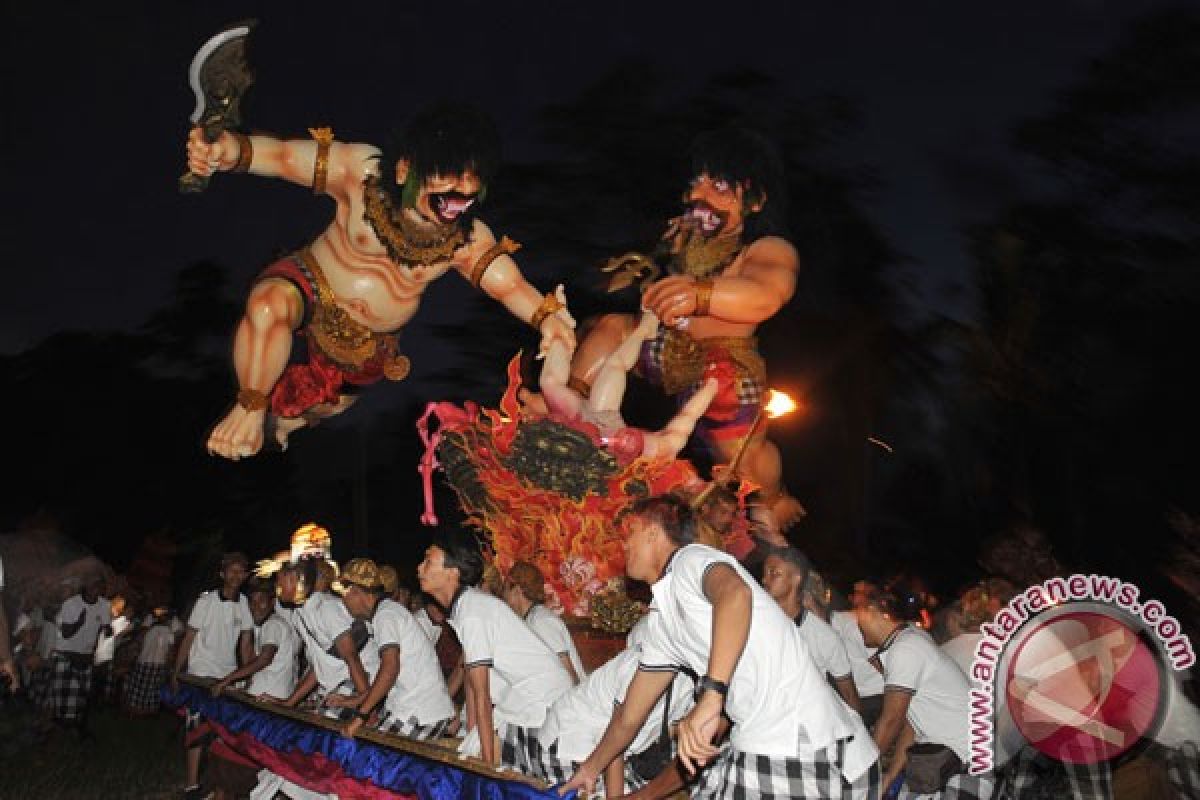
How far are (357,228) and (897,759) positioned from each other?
15.2ft

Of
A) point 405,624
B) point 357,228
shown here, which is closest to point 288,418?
point 357,228

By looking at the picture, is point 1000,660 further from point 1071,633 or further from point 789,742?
point 789,742

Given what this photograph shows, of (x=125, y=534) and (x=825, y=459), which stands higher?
(x=825, y=459)

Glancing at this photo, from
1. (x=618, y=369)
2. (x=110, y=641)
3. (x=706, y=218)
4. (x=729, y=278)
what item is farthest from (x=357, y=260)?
(x=110, y=641)

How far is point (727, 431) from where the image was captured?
25.1ft

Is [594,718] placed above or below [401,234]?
below

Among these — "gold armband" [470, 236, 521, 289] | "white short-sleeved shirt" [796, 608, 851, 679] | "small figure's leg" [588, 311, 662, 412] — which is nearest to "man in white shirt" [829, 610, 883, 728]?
"white short-sleeved shirt" [796, 608, 851, 679]

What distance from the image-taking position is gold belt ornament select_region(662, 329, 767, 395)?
7.38 metres

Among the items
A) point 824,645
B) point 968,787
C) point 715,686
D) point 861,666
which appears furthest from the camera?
point 861,666

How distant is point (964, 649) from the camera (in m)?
5.07

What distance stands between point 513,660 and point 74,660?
6.49 m

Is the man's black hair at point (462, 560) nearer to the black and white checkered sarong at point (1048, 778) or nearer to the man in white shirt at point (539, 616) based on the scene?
the man in white shirt at point (539, 616)

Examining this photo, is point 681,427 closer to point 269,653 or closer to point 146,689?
point 269,653

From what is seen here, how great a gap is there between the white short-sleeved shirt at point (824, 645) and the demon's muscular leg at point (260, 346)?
12.7 feet
